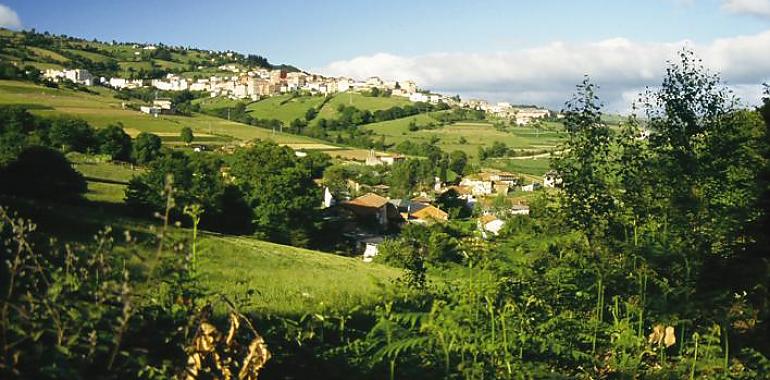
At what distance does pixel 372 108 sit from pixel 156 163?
103m

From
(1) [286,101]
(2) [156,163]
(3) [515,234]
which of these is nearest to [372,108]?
(1) [286,101]

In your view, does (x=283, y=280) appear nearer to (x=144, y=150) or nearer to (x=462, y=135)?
(x=144, y=150)

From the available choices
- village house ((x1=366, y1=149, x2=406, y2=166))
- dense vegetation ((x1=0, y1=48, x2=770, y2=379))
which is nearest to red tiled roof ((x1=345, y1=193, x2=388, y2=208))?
village house ((x1=366, y1=149, x2=406, y2=166))

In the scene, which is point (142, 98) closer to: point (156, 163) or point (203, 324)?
point (156, 163)

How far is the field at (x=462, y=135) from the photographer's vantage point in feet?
407

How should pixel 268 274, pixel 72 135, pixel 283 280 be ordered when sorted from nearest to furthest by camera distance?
pixel 283 280
pixel 268 274
pixel 72 135

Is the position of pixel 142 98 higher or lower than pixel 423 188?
higher

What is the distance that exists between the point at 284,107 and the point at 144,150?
7550cm

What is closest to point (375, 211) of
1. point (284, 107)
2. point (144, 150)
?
point (144, 150)

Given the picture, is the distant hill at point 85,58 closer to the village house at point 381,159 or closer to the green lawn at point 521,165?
the village house at point 381,159

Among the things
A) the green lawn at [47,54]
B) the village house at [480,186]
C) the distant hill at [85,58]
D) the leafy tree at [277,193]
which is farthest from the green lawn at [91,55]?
the leafy tree at [277,193]

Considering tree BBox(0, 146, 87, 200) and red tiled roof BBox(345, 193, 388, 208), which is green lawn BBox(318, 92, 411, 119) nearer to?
red tiled roof BBox(345, 193, 388, 208)

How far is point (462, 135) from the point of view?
13325cm

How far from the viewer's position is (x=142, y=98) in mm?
134125
